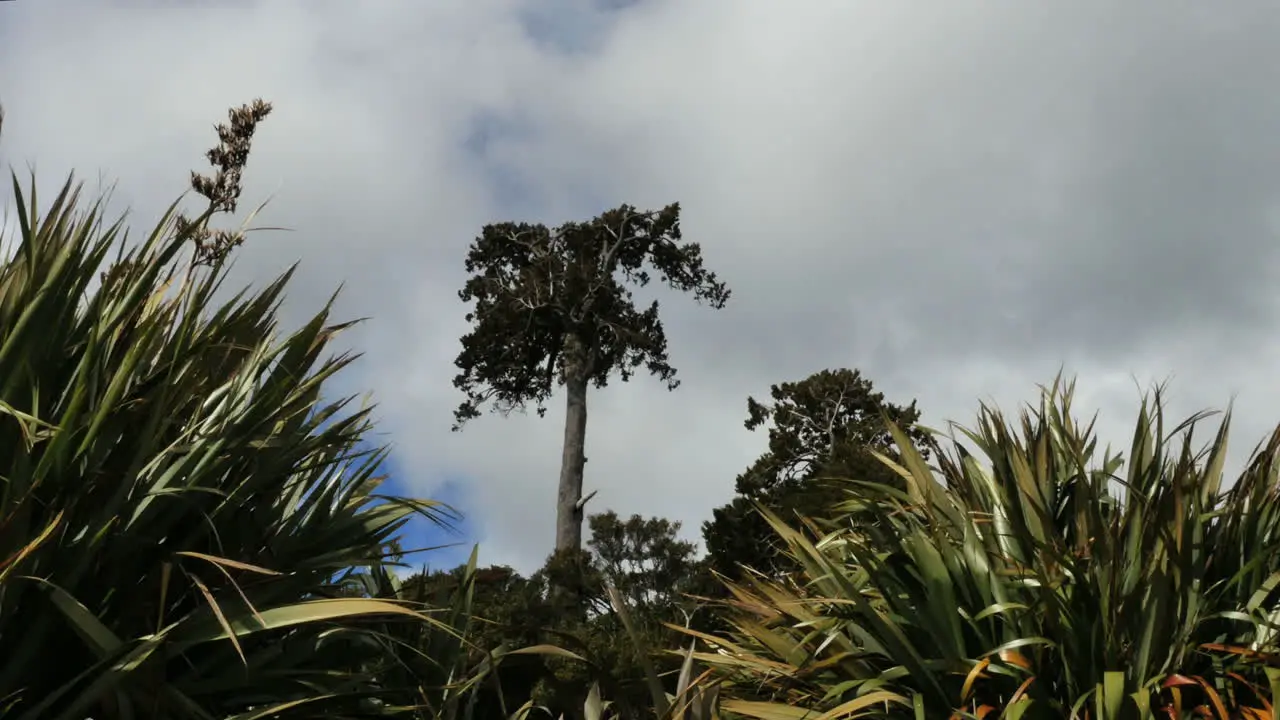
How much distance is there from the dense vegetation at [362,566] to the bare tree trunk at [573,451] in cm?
2233

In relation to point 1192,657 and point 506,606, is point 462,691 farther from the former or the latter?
point 506,606

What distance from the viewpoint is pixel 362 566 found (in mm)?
4828

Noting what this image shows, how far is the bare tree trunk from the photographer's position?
2836cm

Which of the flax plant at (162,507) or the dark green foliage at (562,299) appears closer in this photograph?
the flax plant at (162,507)

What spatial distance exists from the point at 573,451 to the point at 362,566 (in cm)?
2467

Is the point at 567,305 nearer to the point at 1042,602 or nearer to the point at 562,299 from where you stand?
the point at 562,299

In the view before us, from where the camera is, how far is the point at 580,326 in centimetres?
3166

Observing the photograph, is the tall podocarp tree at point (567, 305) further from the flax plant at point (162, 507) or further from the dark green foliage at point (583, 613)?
the flax plant at point (162, 507)

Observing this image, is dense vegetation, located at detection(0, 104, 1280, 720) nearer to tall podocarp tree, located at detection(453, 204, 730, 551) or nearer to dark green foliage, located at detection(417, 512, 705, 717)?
dark green foliage, located at detection(417, 512, 705, 717)

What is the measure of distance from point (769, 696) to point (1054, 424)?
1.88 m

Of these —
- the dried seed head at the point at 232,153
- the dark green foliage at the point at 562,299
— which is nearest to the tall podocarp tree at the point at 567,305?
the dark green foliage at the point at 562,299

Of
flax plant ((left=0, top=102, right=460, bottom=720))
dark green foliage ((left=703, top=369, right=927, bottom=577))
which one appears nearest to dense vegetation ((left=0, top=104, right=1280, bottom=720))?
flax plant ((left=0, top=102, right=460, bottom=720))

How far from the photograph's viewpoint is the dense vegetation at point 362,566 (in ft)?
11.6

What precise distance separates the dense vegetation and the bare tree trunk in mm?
22328
